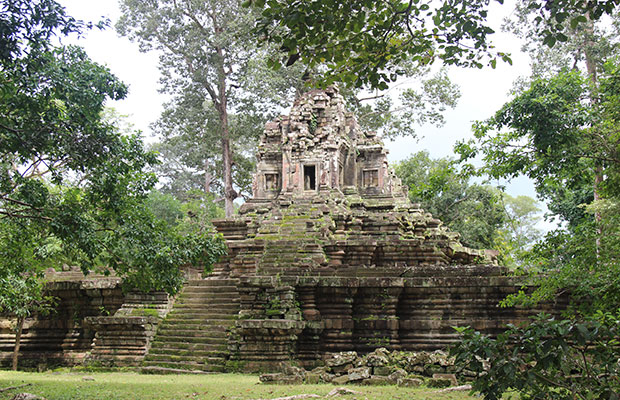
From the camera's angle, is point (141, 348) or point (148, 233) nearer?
point (148, 233)

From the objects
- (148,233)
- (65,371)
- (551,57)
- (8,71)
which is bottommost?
(65,371)

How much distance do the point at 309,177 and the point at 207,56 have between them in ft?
41.6

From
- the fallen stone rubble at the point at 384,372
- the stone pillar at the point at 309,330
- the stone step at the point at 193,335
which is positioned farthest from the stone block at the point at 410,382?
the stone step at the point at 193,335

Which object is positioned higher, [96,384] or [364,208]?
[364,208]

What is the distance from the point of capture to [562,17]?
5.51 m

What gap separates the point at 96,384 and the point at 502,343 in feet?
23.1

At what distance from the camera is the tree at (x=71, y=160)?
672 cm

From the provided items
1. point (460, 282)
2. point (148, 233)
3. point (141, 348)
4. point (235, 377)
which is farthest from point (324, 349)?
point (148, 233)

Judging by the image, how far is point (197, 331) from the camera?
1301 centimetres

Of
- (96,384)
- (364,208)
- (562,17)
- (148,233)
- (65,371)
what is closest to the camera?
(562,17)

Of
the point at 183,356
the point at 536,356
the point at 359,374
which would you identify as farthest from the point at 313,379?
the point at 536,356

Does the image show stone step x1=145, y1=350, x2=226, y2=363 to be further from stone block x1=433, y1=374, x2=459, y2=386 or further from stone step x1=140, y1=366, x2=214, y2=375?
stone block x1=433, y1=374, x2=459, y2=386

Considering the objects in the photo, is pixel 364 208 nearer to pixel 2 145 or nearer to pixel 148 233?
pixel 148 233

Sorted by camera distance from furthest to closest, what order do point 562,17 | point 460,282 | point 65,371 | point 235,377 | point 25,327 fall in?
point 25,327, point 65,371, point 460,282, point 235,377, point 562,17
